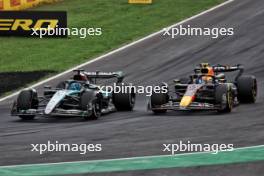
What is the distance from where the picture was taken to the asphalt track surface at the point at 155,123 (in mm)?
13680

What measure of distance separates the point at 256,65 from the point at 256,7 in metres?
12.2

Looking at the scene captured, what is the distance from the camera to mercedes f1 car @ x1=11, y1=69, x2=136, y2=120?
63.9 ft

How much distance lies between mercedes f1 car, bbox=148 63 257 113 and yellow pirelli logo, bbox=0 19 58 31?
14.9 metres

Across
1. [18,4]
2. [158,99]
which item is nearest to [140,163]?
[158,99]

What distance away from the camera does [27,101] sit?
20.0 meters

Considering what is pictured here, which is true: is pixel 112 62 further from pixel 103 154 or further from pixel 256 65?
pixel 103 154

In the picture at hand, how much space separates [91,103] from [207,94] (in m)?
3.12

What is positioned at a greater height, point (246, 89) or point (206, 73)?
point (206, 73)

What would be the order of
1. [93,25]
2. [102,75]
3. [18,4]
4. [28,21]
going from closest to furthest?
[102,75] < [28,21] < [93,25] < [18,4]

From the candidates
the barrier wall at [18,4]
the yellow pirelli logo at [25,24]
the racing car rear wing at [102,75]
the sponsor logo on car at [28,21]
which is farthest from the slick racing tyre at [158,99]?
the barrier wall at [18,4]

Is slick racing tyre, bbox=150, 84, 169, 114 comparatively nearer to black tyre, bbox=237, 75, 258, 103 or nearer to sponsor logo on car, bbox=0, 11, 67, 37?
black tyre, bbox=237, 75, 258, 103

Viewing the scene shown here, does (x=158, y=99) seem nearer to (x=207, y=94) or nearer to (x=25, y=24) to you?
(x=207, y=94)

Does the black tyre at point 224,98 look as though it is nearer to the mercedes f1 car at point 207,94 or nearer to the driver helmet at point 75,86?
the mercedes f1 car at point 207,94

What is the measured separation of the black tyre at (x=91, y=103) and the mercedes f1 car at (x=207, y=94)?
145 centimetres
